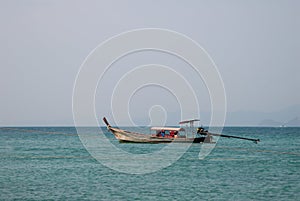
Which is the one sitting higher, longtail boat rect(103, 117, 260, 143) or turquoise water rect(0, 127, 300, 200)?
longtail boat rect(103, 117, 260, 143)

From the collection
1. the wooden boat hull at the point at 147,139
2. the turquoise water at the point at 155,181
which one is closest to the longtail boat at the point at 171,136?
the wooden boat hull at the point at 147,139

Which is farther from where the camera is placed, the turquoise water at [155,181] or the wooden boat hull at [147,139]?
the wooden boat hull at [147,139]

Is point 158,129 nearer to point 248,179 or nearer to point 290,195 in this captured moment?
point 248,179

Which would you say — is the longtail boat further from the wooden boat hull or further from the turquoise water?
the turquoise water

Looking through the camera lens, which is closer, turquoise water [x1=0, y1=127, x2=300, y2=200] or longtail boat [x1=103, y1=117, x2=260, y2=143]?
turquoise water [x1=0, y1=127, x2=300, y2=200]

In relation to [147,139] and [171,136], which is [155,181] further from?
[147,139]

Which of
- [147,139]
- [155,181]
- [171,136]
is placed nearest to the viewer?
[155,181]

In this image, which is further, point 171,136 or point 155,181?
A: point 171,136

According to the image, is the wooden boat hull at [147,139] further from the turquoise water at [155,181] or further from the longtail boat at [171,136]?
the turquoise water at [155,181]

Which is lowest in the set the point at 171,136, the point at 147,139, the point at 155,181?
the point at 155,181

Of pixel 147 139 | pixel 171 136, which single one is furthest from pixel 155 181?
pixel 147 139

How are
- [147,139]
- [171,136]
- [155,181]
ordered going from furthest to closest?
[147,139] → [171,136] → [155,181]

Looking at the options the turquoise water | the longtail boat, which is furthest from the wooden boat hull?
the turquoise water

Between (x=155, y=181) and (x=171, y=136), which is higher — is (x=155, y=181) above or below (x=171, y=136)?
below
